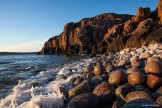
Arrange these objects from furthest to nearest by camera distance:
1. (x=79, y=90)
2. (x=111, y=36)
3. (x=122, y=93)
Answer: (x=111, y=36) → (x=79, y=90) → (x=122, y=93)

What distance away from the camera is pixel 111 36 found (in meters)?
66.4

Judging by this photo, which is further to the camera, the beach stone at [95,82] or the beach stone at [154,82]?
the beach stone at [95,82]

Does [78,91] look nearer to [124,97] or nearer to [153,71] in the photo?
[124,97]

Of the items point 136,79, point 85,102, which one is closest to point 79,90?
point 85,102

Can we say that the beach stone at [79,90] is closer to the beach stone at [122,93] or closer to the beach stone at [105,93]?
the beach stone at [105,93]

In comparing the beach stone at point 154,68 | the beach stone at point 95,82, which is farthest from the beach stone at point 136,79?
the beach stone at point 95,82

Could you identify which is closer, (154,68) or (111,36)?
(154,68)

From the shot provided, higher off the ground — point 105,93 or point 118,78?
point 118,78

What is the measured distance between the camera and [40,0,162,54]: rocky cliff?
48625mm

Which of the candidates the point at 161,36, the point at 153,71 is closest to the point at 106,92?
the point at 153,71

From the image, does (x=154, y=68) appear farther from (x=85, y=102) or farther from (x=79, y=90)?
(x=85, y=102)

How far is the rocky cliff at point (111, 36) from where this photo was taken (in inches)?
1914

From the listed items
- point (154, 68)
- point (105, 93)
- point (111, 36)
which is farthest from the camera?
point (111, 36)

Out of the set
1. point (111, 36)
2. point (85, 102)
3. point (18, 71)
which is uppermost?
point (111, 36)
